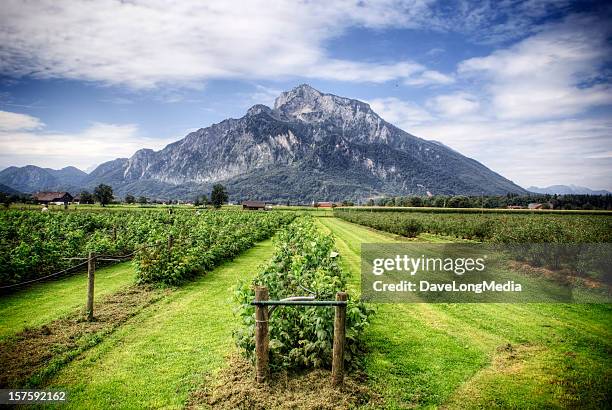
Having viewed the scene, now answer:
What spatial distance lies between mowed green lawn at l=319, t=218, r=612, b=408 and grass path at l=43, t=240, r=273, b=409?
10.1ft

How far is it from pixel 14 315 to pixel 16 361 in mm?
3383

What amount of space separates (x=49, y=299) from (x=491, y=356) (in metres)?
11.5

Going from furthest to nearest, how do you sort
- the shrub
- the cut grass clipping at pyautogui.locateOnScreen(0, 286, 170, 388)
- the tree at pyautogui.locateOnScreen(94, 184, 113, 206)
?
the tree at pyautogui.locateOnScreen(94, 184, 113, 206)
the cut grass clipping at pyautogui.locateOnScreen(0, 286, 170, 388)
the shrub

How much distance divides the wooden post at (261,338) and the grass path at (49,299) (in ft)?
19.5

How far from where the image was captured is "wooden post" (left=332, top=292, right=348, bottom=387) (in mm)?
4969

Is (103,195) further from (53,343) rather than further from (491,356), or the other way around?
(491,356)

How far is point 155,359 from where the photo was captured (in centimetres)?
642

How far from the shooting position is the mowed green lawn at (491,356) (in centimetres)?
523

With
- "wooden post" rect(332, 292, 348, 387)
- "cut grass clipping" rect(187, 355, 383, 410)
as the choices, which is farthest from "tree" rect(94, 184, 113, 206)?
"wooden post" rect(332, 292, 348, 387)

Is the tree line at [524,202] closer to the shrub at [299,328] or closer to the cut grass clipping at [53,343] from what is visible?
the shrub at [299,328]

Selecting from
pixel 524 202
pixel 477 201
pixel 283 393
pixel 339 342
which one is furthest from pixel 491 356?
pixel 524 202

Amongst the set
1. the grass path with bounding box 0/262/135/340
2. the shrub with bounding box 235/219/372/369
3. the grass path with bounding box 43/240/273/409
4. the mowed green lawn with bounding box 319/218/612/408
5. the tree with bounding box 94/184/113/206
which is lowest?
the grass path with bounding box 0/262/135/340

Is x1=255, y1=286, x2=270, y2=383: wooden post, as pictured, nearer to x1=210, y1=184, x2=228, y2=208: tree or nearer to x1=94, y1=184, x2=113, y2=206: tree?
x1=210, y1=184, x2=228, y2=208: tree

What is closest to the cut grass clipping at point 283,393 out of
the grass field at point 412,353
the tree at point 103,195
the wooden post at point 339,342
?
the wooden post at point 339,342
